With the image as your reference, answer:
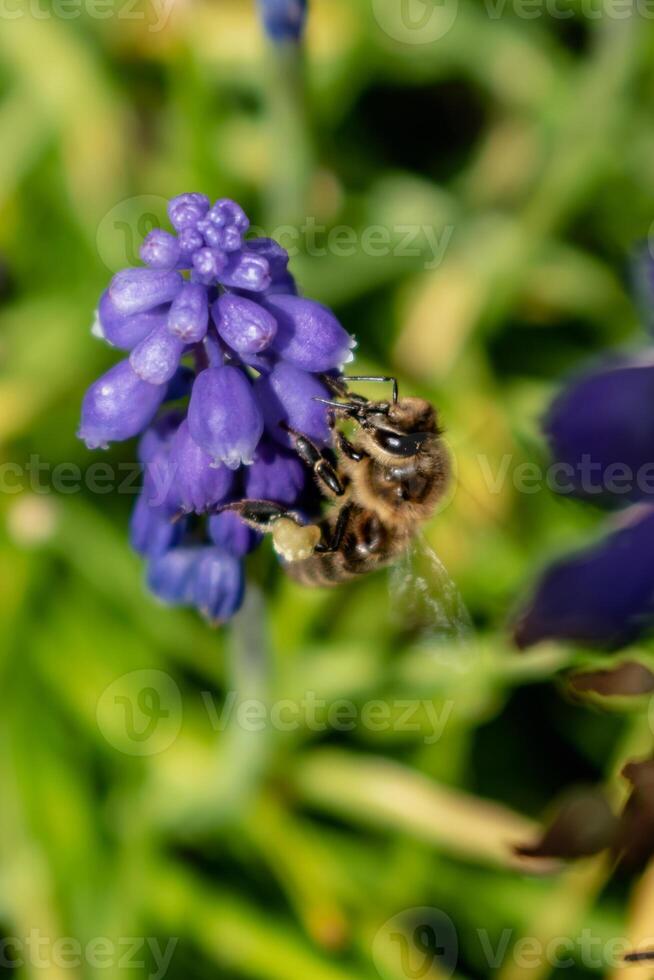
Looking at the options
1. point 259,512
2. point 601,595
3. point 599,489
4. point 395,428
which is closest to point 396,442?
point 395,428

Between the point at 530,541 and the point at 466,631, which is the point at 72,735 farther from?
the point at 466,631

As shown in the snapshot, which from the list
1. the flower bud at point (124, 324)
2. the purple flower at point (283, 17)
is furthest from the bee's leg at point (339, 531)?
the purple flower at point (283, 17)

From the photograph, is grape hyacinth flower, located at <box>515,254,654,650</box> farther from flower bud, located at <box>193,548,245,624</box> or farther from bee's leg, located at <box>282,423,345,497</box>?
flower bud, located at <box>193,548,245,624</box>

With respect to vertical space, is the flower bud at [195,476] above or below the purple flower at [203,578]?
above

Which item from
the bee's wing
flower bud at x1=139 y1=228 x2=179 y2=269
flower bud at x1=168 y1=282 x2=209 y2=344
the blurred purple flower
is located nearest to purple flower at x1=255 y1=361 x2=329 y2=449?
flower bud at x1=168 y1=282 x2=209 y2=344

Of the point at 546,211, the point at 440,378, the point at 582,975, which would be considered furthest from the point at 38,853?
the point at 546,211

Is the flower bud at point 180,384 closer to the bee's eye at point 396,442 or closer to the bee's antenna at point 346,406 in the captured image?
the bee's antenna at point 346,406
